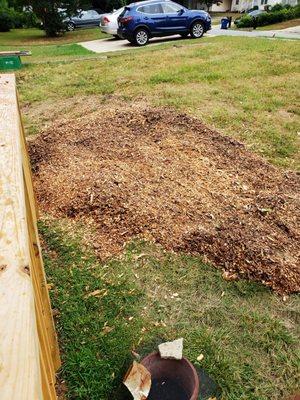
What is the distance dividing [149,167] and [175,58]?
7744 millimetres

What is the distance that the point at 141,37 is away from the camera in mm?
15953

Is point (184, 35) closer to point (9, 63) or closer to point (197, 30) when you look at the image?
point (197, 30)

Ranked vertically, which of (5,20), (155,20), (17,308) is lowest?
(17,308)

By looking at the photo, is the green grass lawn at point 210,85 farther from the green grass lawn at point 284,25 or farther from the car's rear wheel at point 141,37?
the green grass lawn at point 284,25

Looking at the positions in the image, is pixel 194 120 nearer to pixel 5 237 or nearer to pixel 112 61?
pixel 5 237

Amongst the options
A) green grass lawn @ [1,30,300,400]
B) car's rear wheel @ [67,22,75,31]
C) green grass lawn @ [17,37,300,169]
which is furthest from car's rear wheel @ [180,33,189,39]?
green grass lawn @ [1,30,300,400]

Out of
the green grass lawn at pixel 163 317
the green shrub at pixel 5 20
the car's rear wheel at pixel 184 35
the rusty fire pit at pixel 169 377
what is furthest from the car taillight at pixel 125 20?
the green shrub at pixel 5 20

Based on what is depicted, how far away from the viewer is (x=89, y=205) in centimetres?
375

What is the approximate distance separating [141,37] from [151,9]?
1228 mm

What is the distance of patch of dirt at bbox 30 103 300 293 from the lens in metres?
3.17

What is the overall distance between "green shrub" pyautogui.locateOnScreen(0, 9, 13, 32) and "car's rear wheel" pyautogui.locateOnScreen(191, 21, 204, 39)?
744 inches

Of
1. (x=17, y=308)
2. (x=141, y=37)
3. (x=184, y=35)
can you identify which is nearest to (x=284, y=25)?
(x=184, y=35)

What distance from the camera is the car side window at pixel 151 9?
1571cm

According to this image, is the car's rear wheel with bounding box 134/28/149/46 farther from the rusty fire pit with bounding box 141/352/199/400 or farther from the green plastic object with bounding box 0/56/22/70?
the rusty fire pit with bounding box 141/352/199/400
